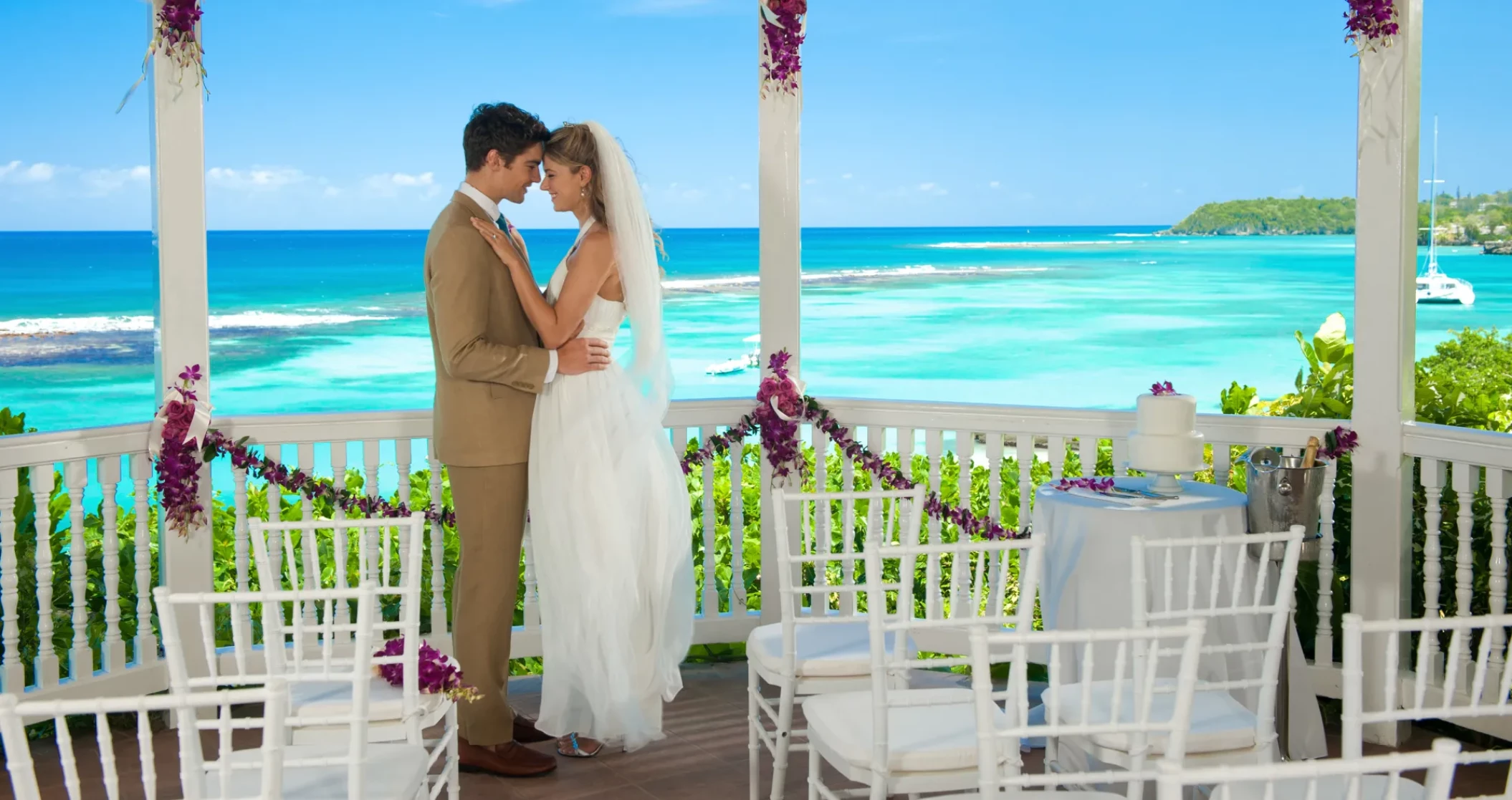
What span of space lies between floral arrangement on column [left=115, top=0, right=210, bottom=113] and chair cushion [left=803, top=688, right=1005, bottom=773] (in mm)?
2883

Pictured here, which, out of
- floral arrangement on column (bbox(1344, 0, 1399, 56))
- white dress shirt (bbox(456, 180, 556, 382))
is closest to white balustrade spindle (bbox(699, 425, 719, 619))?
white dress shirt (bbox(456, 180, 556, 382))

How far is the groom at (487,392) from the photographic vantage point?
345cm

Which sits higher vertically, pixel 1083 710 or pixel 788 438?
pixel 788 438

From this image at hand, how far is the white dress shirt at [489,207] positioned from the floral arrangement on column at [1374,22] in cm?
253

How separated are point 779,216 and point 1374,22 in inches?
79.2

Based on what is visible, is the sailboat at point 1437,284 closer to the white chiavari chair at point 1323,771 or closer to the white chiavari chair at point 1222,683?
the white chiavari chair at point 1222,683

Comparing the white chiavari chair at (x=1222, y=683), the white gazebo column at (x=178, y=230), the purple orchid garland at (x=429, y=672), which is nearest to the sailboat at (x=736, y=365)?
the white gazebo column at (x=178, y=230)

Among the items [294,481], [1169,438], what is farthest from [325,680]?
[1169,438]

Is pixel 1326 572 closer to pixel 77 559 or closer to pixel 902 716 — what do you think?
pixel 902 716

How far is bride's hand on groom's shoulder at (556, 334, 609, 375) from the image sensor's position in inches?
143

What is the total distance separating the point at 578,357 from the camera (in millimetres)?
3623

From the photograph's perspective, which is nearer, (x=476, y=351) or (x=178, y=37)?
(x=476, y=351)

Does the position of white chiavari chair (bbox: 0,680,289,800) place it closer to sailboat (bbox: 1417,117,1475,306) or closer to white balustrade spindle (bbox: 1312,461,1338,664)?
white balustrade spindle (bbox: 1312,461,1338,664)

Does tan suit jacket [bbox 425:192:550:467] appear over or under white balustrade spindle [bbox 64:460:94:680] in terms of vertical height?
over
